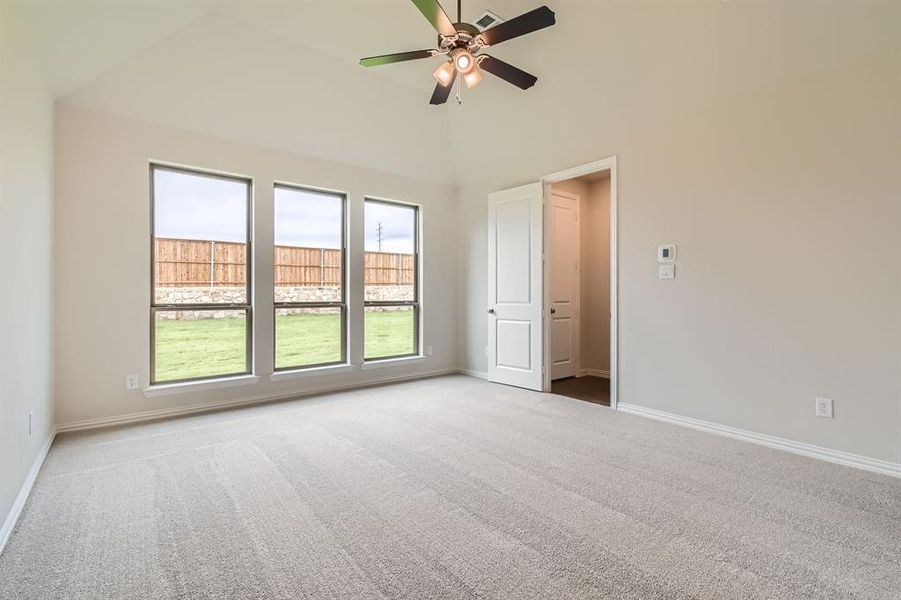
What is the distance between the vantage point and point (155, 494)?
2.37 meters

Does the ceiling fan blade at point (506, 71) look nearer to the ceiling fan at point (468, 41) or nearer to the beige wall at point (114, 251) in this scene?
the ceiling fan at point (468, 41)

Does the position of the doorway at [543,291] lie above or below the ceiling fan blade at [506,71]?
below

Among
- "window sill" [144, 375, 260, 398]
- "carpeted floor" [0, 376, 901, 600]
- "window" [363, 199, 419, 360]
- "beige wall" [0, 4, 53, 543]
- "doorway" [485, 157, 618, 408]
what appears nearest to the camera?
"carpeted floor" [0, 376, 901, 600]

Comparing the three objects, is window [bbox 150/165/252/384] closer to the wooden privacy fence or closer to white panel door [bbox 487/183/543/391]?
the wooden privacy fence

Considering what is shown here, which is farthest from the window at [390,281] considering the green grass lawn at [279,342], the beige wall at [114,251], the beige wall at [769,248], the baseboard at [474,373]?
the beige wall at [769,248]

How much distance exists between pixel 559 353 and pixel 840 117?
145 inches

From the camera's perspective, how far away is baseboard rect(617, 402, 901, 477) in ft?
8.88

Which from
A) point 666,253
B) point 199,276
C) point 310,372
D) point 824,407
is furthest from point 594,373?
point 199,276

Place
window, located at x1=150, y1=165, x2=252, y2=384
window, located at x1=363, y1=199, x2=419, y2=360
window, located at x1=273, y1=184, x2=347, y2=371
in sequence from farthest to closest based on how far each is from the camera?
1. window, located at x1=363, y1=199, x2=419, y2=360
2. window, located at x1=273, y1=184, x2=347, y2=371
3. window, located at x1=150, y1=165, x2=252, y2=384

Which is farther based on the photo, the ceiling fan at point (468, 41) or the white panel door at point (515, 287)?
the white panel door at point (515, 287)

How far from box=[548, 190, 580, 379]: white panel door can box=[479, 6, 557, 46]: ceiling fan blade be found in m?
3.06

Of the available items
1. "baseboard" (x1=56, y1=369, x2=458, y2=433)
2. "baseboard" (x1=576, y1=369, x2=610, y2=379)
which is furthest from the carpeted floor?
"baseboard" (x1=576, y1=369, x2=610, y2=379)

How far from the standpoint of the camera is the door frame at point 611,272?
13.6ft

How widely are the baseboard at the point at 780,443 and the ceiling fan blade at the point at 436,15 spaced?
3.60m
